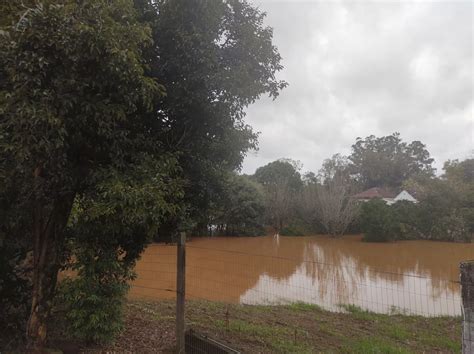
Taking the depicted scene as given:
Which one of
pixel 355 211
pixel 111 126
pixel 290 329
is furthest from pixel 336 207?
pixel 111 126

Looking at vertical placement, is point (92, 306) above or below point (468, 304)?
below

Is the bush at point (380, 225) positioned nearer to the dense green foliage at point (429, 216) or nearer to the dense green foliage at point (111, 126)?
the dense green foliage at point (429, 216)

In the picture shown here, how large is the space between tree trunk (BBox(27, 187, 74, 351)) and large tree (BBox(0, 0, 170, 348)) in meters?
0.01

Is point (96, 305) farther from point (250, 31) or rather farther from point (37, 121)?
point (250, 31)

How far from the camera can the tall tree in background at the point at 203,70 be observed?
14.0 ft

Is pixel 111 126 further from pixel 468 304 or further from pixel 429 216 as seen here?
pixel 429 216

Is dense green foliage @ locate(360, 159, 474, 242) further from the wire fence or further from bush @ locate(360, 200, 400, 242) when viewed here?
the wire fence

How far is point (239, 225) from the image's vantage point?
3167 centimetres

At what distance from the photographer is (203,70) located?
426 centimetres

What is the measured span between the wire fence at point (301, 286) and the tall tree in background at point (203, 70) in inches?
206

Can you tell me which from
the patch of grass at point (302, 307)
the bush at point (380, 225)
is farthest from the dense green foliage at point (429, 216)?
the patch of grass at point (302, 307)

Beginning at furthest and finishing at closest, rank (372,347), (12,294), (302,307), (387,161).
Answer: (387,161) → (302,307) → (372,347) → (12,294)

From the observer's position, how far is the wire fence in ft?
31.9

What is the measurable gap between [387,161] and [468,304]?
60.0 m
